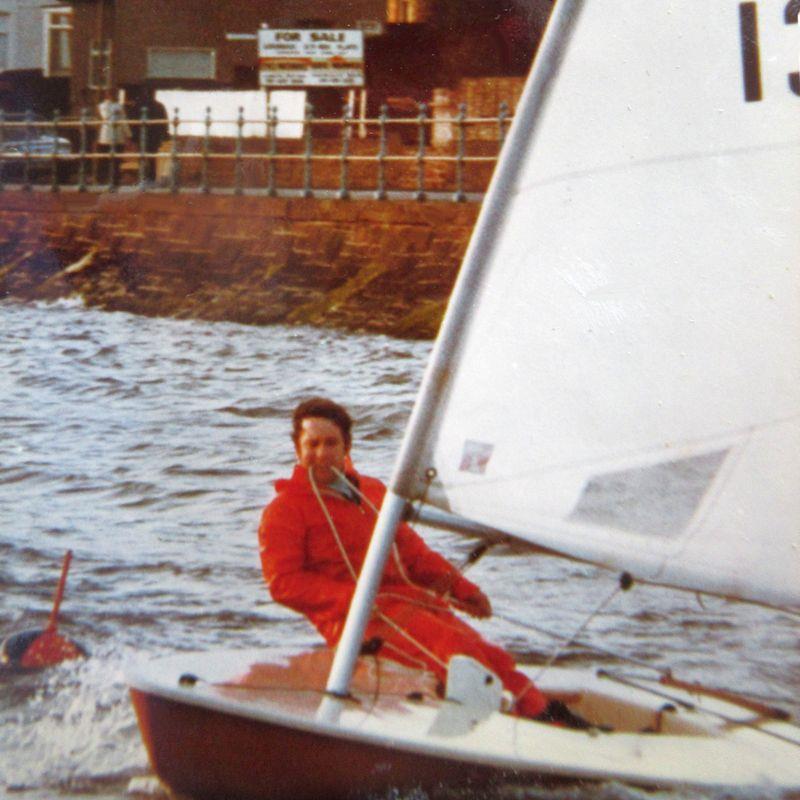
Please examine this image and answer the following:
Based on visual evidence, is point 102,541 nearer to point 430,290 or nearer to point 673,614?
point 673,614

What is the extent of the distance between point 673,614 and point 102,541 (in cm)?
256

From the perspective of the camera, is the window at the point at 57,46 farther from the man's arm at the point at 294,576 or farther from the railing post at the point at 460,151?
the man's arm at the point at 294,576

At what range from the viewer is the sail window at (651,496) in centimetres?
258

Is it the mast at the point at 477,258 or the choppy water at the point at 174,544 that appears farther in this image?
the choppy water at the point at 174,544

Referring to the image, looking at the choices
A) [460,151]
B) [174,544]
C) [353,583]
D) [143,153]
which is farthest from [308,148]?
[353,583]

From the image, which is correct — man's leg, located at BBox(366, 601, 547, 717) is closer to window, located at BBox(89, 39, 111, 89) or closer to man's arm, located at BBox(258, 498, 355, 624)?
man's arm, located at BBox(258, 498, 355, 624)

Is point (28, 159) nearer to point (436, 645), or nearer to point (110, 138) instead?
point (110, 138)

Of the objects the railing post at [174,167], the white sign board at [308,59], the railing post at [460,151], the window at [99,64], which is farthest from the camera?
the window at [99,64]

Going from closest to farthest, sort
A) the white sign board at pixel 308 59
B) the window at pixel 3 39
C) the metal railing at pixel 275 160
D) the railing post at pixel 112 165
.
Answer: the metal railing at pixel 275 160 → the railing post at pixel 112 165 → the white sign board at pixel 308 59 → the window at pixel 3 39

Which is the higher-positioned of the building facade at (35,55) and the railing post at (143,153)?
the building facade at (35,55)

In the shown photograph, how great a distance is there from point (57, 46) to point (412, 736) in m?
24.9

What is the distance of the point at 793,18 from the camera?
8.19 feet

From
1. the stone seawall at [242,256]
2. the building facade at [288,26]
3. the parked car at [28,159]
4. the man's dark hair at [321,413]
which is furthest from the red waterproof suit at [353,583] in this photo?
the parked car at [28,159]

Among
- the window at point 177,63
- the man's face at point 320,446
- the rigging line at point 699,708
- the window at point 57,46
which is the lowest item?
the rigging line at point 699,708
